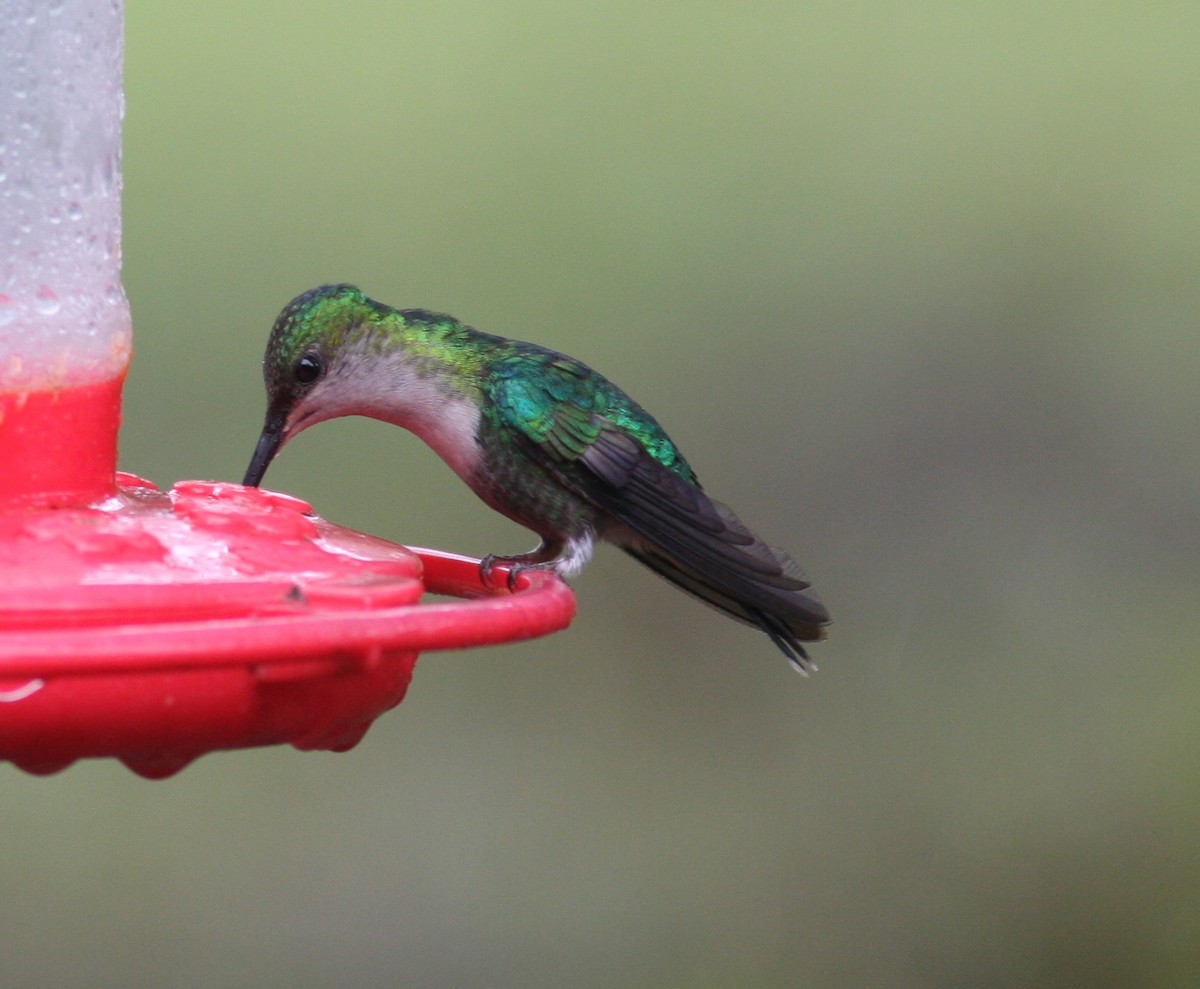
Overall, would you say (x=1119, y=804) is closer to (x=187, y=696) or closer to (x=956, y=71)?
(x=956, y=71)

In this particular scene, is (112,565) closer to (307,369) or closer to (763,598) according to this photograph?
(307,369)

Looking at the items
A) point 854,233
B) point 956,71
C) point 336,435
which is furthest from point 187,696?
point 956,71

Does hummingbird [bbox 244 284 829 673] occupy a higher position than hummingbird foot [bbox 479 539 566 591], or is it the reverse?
hummingbird [bbox 244 284 829 673]

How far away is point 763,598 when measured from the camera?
2.81 m

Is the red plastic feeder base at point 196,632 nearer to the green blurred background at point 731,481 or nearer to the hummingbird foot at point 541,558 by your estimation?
the hummingbird foot at point 541,558

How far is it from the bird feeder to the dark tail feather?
25.0 inches

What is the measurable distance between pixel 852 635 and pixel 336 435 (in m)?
1.64

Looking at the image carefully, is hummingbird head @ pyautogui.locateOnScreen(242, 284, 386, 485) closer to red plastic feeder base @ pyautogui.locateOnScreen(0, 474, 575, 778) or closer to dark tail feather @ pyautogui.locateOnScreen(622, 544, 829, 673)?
dark tail feather @ pyautogui.locateOnScreen(622, 544, 829, 673)

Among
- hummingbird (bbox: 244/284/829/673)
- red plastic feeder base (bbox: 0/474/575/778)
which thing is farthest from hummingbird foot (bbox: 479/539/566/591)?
red plastic feeder base (bbox: 0/474/575/778)

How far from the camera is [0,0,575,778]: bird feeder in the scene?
148 cm

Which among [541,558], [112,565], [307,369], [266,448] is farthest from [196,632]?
[541,558]

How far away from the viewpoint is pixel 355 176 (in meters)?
4.89

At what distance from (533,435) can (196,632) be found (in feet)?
5.27

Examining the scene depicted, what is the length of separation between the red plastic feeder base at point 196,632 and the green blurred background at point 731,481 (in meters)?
2.80
